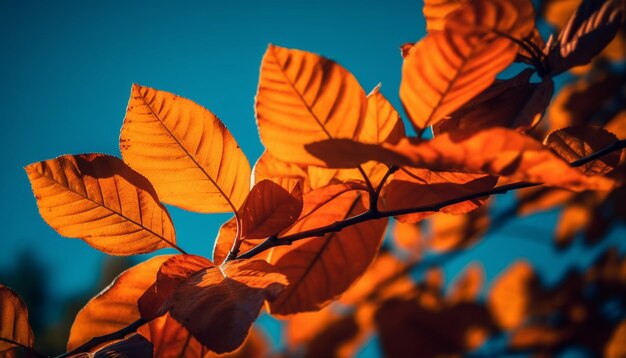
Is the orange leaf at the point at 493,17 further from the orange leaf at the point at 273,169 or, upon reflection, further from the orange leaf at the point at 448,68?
the orange leaf at the point at 273,169

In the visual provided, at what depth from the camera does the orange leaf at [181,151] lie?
42cm

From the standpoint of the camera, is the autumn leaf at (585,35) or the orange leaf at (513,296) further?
the orange leaf at (513,296)

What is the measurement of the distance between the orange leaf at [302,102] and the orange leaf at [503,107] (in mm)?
121

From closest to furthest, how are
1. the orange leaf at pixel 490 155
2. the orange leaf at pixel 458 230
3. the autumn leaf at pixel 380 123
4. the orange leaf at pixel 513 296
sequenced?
1. the orange leaf at pixel 490 155
2. the autumn leaf at pixel 380 123
3. the orange leaf at pixel 458 230
4. the orange leaf at pixel 513 296

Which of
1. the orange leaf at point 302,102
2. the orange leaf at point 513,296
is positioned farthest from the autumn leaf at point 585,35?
the orange leaf at point 513,296

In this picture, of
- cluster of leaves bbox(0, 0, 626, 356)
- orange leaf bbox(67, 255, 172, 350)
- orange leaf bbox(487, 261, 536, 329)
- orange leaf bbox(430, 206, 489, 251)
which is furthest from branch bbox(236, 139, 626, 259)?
orange leaf bbox(487, 261, 536, 329)

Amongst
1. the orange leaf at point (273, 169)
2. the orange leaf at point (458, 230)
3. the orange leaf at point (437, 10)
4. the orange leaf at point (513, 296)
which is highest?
the orange leaf at point (437, 10)

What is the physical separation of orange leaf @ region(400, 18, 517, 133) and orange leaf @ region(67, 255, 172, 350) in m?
0.30

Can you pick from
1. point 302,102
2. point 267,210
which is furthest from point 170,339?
point 302,102

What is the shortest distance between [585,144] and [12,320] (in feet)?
2.00

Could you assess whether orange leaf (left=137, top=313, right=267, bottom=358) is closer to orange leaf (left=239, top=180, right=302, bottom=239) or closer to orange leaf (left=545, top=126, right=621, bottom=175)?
orange leaf (left=239, top=180, right=302, bottom=239)

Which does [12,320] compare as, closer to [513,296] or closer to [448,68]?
[448,68]

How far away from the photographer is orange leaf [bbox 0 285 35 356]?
430 mm

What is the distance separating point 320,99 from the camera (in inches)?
14.5
